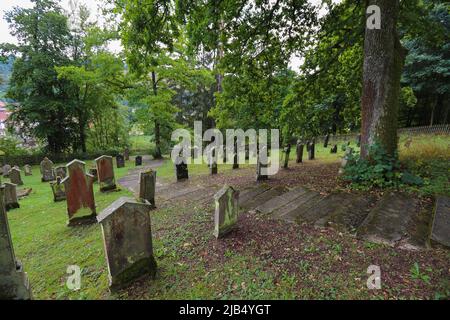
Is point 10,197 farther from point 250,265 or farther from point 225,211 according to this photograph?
point 250,265

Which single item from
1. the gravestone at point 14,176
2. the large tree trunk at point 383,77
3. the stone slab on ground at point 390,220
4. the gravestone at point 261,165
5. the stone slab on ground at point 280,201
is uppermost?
the large tree trunk at point 383,77

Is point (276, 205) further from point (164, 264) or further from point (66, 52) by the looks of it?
point (66, 52)

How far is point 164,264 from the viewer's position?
3.06 m

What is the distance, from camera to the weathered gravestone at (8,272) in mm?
2146

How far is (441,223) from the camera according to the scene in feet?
10.7

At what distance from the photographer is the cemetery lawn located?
7.81ft

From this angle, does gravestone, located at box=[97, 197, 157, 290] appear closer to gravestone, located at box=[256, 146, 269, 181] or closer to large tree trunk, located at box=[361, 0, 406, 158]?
gravestone, located at box=[256, 146, 269, 181]

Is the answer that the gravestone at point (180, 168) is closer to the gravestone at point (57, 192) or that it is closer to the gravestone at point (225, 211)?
the gravestone at point (57, 192)

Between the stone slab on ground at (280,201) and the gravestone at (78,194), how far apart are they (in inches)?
151

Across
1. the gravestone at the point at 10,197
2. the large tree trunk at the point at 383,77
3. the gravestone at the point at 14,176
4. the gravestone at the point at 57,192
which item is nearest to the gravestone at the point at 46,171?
the gravestone at the point at 14,176

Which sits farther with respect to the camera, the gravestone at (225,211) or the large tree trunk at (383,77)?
the large tree trunk at (383,77)

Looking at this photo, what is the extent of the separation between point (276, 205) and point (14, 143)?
26512mm
